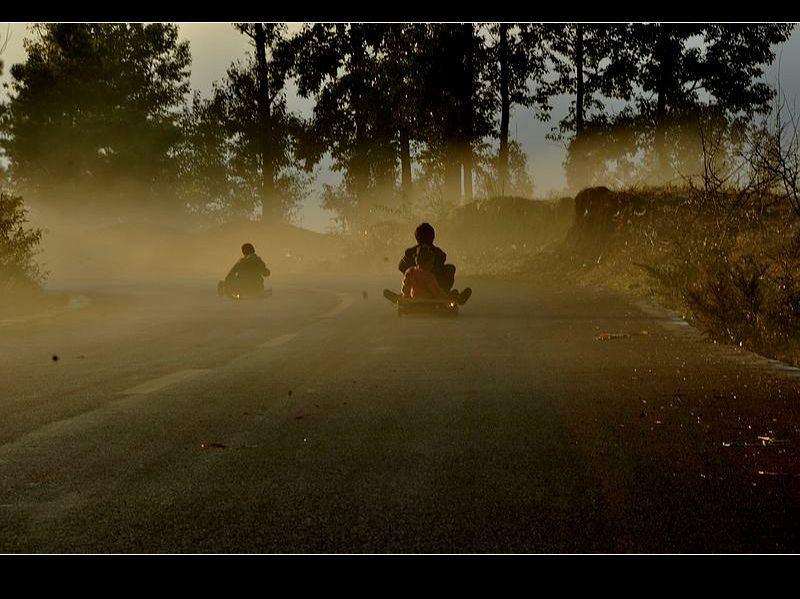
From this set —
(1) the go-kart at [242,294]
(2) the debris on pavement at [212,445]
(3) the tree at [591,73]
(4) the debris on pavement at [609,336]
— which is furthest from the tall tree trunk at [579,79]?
(2) the debris on pavement at [212,445]

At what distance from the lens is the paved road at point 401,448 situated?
4.08 metres

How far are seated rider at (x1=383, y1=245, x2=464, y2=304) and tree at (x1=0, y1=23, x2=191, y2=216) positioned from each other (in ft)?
153

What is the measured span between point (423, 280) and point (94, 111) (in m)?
49.8

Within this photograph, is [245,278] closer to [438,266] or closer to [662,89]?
[438,266]

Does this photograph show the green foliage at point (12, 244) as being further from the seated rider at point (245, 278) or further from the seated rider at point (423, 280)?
the seated rider at point (423, 280)

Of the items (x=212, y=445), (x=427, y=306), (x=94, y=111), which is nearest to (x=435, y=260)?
(x=427, y=306)

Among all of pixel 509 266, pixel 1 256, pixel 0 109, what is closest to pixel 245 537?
pixel 1 256

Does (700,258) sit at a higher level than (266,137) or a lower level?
lower

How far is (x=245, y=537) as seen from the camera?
4000mm

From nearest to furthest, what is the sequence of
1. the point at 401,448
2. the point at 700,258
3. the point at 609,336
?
the point at 401,448 < the point at 609,336 < the point at 700,258

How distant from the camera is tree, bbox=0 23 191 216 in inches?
2304

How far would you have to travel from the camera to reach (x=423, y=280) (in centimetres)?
1644

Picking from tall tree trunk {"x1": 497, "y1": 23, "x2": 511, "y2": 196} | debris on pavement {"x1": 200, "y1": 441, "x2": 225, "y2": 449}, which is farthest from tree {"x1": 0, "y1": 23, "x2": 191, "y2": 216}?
debris on pavement {"x1": 200, "y1": 441, "x2": 225, "y2": 449}

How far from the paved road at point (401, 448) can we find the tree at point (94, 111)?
50.7 meters
